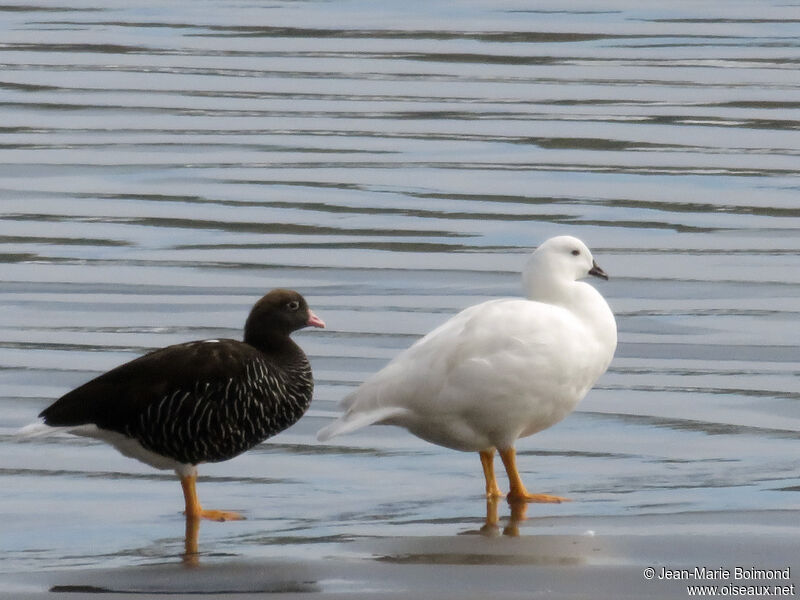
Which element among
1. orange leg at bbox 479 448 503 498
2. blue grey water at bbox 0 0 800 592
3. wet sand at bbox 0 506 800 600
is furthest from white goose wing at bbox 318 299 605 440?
wet sand at bbox 0 506 800 600

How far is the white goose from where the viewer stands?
811 centimetres

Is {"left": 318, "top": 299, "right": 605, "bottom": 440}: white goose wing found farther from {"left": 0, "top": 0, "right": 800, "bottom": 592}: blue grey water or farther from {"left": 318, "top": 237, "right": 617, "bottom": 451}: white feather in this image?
{"left": 0, "top": 0, "right": 800, "bottom": 592}: blue grey water

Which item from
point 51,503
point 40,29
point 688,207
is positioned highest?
point 40,29

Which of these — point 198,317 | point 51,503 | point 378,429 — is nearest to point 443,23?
point 198,317

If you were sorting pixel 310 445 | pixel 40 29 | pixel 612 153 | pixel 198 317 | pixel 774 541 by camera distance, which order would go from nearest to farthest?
1. pixel 774 541
2. pixel 310 445
3. pixel 198 317
4. pixel 612 153
5. pixel 40 29

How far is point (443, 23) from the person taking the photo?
20844mm

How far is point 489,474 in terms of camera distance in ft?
27.2

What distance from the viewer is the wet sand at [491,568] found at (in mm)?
6500

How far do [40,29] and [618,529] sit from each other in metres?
14.7

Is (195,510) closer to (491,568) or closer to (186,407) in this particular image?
(186,407)

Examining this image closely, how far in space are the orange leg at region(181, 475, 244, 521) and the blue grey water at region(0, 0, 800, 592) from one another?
0.28ft

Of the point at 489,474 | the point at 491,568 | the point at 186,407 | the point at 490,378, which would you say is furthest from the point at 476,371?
the point at 491,568

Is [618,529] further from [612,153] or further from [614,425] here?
[612,153]

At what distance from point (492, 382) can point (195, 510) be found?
138cm
